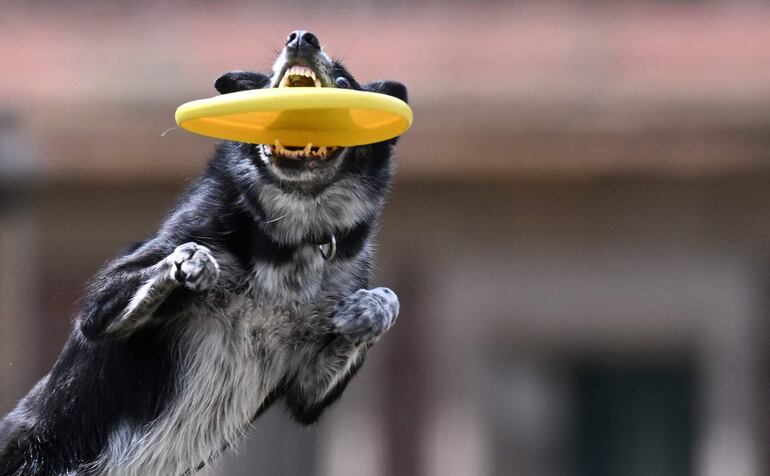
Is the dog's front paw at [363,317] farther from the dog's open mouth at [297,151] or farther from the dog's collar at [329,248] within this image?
the dog's open mouth at [297,151]

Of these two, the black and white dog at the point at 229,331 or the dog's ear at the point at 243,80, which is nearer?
the black and white dog at the point at 229,331

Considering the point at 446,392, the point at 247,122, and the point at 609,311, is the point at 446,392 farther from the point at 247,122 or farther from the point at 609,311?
the point at 247,122

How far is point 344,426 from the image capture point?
10805 millimetres

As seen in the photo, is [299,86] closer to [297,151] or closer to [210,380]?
[297,151]

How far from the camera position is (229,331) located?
4.83 m

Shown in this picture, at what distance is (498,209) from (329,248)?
598cm

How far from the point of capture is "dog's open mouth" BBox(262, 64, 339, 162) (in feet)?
→ 14.8

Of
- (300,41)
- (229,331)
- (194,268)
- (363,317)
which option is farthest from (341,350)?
(300,41)

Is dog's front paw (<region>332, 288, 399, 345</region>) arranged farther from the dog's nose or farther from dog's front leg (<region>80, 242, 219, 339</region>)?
the dog's nose

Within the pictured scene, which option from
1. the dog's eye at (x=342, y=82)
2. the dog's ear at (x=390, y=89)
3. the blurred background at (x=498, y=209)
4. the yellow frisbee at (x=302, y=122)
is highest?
the dog's eye at (x=342, y=82)

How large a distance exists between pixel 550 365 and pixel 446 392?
88 cm

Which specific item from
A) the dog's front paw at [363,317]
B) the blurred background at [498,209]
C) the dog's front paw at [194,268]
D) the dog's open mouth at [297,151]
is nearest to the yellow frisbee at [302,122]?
the dog's open mouth at [297,151]

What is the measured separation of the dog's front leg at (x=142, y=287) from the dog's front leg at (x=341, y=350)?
390 mm

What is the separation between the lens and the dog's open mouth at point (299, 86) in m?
4.50
